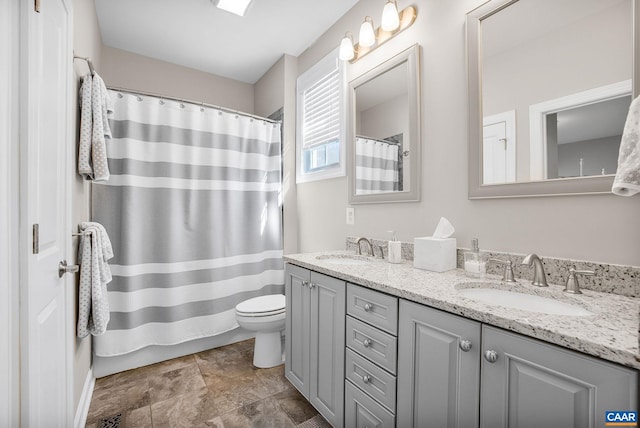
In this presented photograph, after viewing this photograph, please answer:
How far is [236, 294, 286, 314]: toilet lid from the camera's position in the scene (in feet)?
6.63

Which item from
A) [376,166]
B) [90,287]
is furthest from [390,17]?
[90,287]

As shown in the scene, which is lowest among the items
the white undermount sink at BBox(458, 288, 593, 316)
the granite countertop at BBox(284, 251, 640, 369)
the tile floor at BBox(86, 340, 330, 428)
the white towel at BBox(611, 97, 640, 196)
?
the tile floor at BBox(86, 340, 330, 428)

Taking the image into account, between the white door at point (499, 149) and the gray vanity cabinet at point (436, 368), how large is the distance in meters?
0.70

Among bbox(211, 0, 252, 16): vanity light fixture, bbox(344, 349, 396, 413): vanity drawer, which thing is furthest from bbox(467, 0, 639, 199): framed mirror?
bbox(211, 0, 252, 16): vanity light fixture

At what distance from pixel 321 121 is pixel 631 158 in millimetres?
1890

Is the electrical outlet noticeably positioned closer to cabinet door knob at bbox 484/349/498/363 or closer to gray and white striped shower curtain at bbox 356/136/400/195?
gray and white striped shower curtain at bbox 356/136/400/195

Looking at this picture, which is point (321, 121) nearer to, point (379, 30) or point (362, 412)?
point (379, 30)

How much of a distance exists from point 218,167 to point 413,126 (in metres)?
1.57

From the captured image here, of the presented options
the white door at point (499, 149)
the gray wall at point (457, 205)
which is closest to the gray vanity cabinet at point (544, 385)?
the gray wall at point (457, 205)

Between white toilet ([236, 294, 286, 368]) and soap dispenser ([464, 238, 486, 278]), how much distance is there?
51.6 inches

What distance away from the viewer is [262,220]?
256 cm

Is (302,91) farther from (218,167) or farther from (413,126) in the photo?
(413,126)

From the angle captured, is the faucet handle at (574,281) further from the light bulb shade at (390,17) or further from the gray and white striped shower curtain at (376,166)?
the light bulb shade at (390,17)

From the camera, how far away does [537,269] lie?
42.0 inches
